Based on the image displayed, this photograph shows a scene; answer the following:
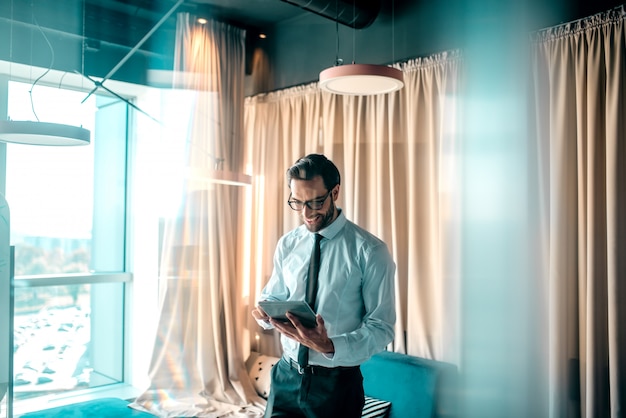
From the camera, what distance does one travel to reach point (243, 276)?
464 cm

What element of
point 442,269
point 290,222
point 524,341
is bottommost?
point 524,341

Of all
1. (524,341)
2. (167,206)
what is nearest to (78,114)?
(167,206)

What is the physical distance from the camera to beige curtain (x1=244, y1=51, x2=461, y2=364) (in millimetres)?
3443

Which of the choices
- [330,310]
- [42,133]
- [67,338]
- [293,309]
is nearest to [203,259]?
[67,338]

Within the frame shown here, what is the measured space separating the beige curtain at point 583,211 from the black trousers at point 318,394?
1221mm

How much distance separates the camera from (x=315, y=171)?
239 centimetres

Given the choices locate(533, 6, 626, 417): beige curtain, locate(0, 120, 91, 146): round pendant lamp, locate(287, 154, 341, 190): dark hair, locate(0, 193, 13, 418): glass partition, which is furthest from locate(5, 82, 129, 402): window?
locate(533, 6, 626, 417): beige curtain

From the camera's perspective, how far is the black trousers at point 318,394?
7.27 ft

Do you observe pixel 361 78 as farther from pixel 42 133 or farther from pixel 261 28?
pixel 261 28

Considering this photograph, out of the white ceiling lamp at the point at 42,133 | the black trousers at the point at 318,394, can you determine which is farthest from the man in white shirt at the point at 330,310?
the white ceiling lamp at the point at 42,133

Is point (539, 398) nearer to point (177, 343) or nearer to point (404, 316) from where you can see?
point (404, 316)

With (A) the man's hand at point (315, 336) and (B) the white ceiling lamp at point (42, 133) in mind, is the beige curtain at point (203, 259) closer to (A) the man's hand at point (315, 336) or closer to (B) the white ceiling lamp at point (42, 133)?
(B) the white ceiling lamp at point (42, 133)

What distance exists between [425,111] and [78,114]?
2240 millimetres

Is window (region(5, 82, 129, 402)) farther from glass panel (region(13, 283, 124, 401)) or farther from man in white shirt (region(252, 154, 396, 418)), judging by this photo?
man in white shirt (region(252, 154, 396, 418))
